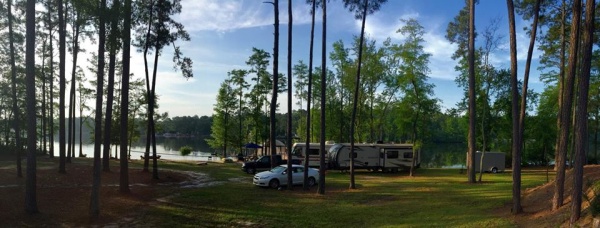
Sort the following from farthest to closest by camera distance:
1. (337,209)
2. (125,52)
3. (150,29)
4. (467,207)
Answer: (150,29) < (125,52) < (337,209) < (467,207)

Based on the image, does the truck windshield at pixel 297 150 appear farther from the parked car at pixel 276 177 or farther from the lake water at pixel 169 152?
the lake water at pixel 169 152

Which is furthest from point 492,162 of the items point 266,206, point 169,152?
point 169,152

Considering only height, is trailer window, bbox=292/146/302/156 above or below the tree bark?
below

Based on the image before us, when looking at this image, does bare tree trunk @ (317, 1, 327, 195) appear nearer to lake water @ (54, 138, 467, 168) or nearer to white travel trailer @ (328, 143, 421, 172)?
white travel trailer @ (328, 143, 421, 172)

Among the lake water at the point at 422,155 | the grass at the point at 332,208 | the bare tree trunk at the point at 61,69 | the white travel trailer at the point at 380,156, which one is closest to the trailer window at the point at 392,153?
the white travel trailer at the point at 380,156

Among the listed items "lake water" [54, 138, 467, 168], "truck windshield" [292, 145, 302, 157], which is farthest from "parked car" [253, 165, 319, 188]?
"lake water" [54, 138, 467, 168]

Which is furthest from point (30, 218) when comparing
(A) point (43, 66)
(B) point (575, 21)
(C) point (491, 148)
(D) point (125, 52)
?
(C) point (491, 148)

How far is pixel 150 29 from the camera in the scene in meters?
22.8

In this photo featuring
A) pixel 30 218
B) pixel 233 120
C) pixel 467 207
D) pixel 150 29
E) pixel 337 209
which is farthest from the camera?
pixel 233 120

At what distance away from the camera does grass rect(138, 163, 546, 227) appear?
13.0 metres

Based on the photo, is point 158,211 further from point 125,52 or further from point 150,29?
point 150,29

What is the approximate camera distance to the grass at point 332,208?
12969mm

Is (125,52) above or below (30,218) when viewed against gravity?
above

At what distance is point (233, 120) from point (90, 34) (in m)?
28.1
